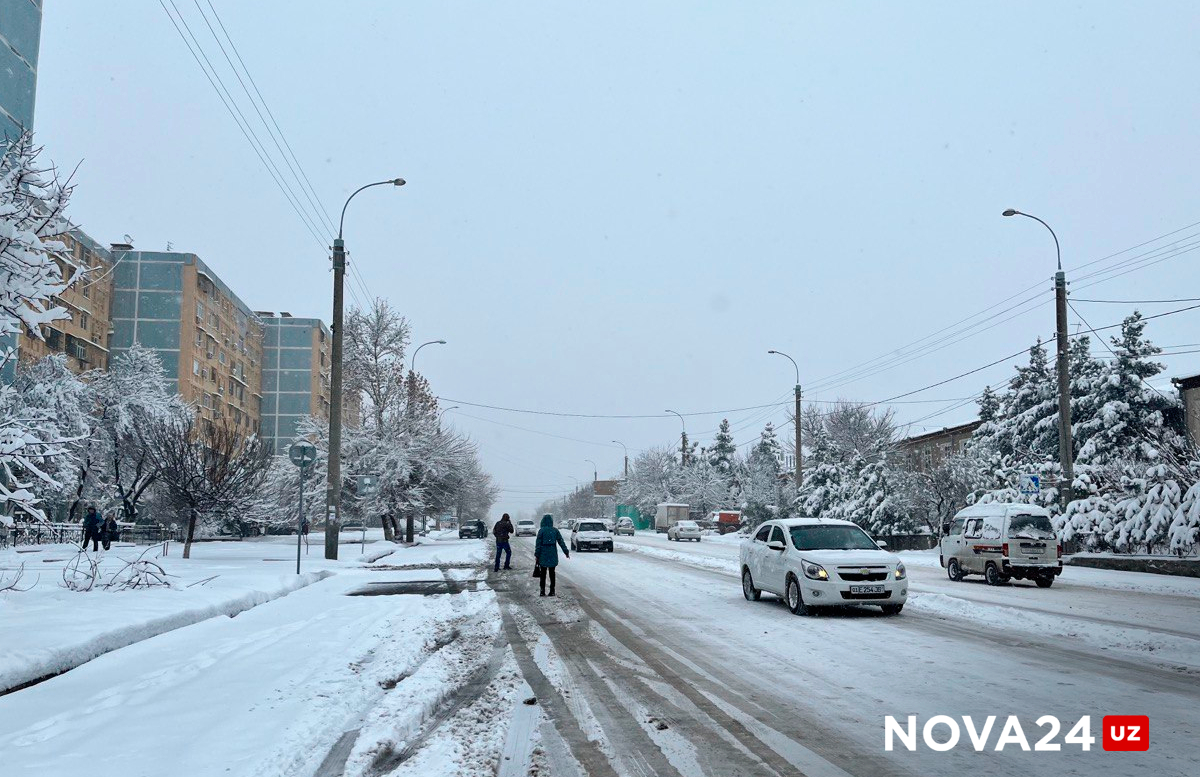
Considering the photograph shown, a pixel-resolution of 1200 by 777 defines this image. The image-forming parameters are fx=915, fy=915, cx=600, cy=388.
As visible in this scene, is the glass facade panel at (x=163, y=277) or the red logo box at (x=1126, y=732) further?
the glass facade panel at (x=163, y=277)

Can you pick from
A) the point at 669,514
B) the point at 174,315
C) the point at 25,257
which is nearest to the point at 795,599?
the point at 25,257

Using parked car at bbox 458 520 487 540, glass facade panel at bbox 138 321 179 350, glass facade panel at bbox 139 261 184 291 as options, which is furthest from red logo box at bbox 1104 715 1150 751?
glass facade panel at bbox 139 261 184 291

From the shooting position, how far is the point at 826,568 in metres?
13.7

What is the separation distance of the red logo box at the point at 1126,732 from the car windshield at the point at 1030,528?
14.7 meters

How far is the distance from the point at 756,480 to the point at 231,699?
72228 mm

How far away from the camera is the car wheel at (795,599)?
13.9m

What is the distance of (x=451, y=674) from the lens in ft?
29.2

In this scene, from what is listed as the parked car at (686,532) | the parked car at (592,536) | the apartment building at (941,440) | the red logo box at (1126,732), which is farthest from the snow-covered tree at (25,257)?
the apartment building at (941,440)

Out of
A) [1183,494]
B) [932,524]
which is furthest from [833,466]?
[1183,494]

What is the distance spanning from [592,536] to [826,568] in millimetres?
27303

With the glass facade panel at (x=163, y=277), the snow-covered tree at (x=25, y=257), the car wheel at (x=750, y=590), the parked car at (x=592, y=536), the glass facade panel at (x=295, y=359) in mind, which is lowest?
the parked car at (x=592, y=536)

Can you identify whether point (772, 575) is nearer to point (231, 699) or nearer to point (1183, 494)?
point (231, 699)

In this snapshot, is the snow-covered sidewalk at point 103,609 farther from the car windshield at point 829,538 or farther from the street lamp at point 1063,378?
the street lamp at point 1063,378

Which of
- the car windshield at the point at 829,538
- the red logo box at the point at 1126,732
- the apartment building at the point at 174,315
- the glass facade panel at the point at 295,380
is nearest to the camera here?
the red logo box at the point at 1126,732
